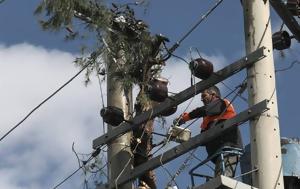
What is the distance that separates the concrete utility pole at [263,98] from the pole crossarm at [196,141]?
3.7 inches

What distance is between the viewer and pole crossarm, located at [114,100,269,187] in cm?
1269

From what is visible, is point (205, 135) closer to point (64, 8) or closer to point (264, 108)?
point (264, 108)

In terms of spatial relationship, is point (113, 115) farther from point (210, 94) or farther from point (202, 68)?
point (202, 68)

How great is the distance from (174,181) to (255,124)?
1.30 metres

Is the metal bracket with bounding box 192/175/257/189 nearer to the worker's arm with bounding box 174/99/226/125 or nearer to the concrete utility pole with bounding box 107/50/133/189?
the worker's arm with bounding box 174/99/226/125

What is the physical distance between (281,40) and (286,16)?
0.33 meters

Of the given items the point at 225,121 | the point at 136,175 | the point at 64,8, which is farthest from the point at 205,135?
the point at 64,8

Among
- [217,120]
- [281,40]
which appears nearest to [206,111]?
[217,120]

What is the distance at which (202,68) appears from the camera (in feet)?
43.5

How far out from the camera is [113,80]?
47.1 feet

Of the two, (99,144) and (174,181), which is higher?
(99,144)

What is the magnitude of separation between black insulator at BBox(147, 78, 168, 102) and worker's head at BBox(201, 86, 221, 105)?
718 mm

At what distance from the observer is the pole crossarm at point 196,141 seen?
12.7m

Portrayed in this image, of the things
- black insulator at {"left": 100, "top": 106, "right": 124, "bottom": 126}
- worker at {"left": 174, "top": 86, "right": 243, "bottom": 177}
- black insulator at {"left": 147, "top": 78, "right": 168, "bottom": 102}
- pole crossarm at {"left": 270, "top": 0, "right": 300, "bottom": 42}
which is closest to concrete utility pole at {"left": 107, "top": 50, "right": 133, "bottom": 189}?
black insulator at {"left": 100, "top": 106, "right": 124, "bottom": 126}
